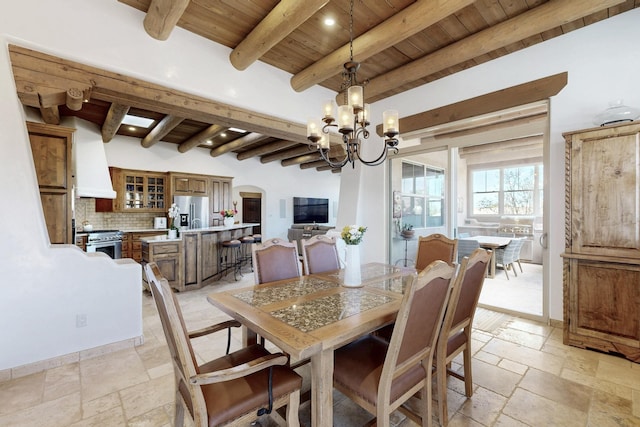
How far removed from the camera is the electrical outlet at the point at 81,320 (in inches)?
98.2

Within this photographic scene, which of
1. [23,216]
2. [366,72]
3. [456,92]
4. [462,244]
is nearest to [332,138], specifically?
[366,72]

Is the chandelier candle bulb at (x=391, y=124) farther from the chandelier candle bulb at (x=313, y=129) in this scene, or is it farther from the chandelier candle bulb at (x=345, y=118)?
the chandelier candle bulb at (x=313, y=129)

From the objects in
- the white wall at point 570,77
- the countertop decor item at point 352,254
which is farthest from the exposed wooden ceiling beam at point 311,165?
the countertop decor item at point 352,254

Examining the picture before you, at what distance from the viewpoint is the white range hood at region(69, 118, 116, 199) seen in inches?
192

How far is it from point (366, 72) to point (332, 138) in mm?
1233

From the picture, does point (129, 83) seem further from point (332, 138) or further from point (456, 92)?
point (456, 92)

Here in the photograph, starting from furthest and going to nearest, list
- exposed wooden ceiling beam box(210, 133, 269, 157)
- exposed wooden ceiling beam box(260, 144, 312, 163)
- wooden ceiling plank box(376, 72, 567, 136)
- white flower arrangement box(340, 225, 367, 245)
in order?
exposed wooden ceiling beam box(260, 144, 312, 163)
exposed wooden ceiling beam box(210, 133, 269, 157)
wooden ceiling plank box(376, 72, 567, 136)
white flower arrangement box(340, 225, 367, 245)

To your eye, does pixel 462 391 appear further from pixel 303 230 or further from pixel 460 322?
pixel 303 230

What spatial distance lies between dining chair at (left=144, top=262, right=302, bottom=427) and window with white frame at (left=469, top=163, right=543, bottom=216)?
149 inches

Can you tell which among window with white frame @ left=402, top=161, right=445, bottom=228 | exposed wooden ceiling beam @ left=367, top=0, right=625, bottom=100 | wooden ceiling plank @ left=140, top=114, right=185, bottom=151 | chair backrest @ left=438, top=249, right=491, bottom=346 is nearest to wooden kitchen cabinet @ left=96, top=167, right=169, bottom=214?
wooden ceiling plank @ left=140, top=114, right=185, bottom=151

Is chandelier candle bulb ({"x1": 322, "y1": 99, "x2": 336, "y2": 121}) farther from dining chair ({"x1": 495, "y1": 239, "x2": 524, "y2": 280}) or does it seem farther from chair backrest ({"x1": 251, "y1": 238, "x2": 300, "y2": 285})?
A: dining chair ({"x1": 495, "y1": 239, "x2": 524, "y2": 280})

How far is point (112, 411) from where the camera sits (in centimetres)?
184

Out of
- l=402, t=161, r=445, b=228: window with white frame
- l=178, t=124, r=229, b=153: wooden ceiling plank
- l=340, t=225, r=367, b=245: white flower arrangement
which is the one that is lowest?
l=340, t=225, r=367, b=245: white flower arrangement

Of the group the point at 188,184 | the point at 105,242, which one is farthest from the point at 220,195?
the point at 105,242
